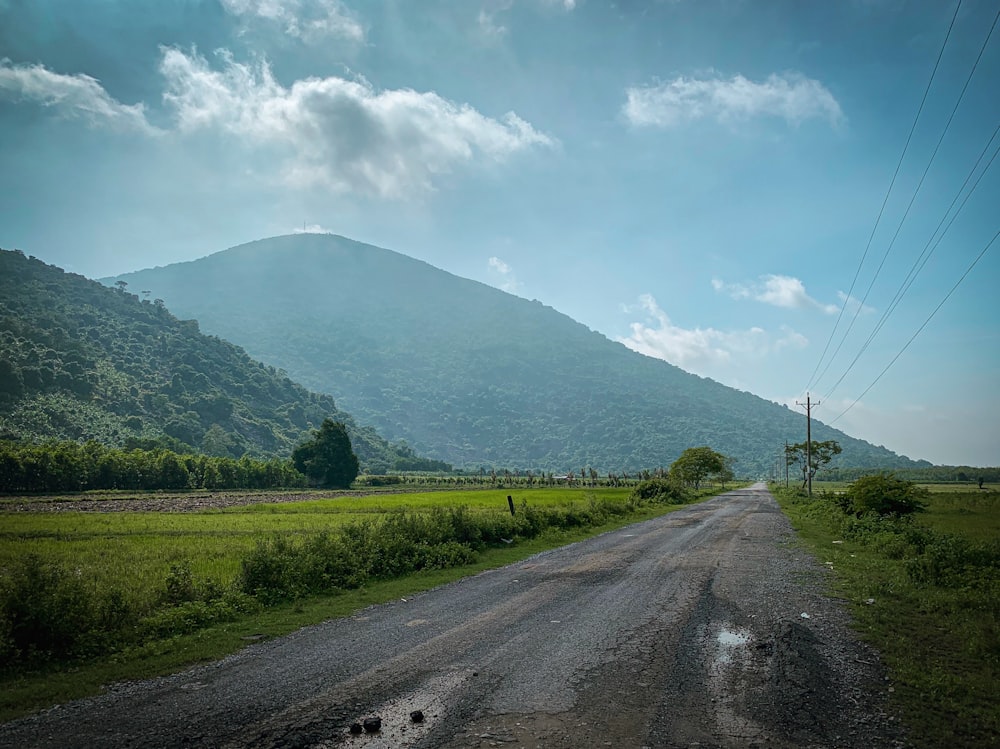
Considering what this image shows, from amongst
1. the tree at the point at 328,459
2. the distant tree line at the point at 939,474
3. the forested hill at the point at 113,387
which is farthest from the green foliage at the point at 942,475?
the forested hill at the point at 113,387

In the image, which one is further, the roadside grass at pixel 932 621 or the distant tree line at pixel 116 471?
the distant tree line at pixel 116 471

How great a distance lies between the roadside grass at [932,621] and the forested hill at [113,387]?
393ft

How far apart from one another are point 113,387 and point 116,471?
88.1m

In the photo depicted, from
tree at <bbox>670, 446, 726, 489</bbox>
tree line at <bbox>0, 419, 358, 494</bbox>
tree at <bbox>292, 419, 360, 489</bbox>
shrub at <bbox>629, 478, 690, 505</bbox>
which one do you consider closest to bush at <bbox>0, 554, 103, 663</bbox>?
shrub at <bbox>629, 478, 690, 505</bbox>

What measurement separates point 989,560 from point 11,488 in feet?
257

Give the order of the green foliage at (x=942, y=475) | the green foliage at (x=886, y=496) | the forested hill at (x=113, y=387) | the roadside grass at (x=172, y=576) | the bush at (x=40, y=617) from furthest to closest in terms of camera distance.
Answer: the green foliage at (x=942, y=475)
the forested hill at (x=113, y=387)
the green foliage at (x=886, y=496)
the bush at (x=40, y=617)
the roadside grass at (x=172, y=576)

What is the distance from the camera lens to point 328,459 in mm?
100000

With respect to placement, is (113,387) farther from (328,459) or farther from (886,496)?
(886,496)

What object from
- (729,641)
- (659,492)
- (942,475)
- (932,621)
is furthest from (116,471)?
(942,475)

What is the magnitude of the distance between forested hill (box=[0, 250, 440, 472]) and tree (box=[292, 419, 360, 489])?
3450 cm

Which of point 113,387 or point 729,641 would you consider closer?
point 729,641

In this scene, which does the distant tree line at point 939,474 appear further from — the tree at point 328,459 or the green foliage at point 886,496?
the green foliage at point 886,496

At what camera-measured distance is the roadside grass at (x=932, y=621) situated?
5988 millimetres

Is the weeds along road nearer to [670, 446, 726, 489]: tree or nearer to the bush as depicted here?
the bush
